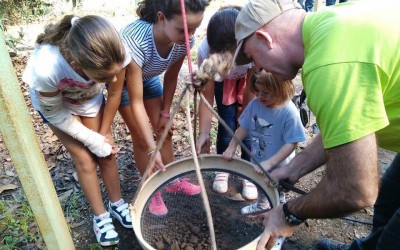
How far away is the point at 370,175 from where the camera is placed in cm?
84

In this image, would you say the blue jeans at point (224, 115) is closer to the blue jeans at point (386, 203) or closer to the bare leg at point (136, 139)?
the bare leg at point (136, 139)

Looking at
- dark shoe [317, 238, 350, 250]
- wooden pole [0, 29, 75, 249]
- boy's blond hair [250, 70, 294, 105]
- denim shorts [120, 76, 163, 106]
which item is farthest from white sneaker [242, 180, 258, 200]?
wooden pole [0, 29, 75, 249]

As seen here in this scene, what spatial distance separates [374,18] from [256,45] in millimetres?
329

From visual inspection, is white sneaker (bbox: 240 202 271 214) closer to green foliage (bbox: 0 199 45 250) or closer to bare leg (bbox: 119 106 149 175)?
bare leg (bbox: 119 106 149 175)

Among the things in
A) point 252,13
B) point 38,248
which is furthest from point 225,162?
point 38,248

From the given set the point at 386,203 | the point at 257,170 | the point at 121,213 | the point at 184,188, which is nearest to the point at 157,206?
the point at 184,188

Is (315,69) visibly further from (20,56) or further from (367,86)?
(20,56)

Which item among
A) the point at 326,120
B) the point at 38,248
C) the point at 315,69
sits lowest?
the point at 38,248

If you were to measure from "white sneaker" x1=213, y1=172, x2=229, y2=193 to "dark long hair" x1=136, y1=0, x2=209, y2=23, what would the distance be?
0.86 metres

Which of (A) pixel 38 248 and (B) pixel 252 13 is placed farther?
(A) pixel 38 248

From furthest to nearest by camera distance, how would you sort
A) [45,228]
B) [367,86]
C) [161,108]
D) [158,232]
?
[161,108] < [158,232] < [45,228] < [367,86]

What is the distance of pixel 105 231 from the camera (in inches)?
71.2

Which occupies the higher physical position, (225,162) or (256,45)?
(256,45)

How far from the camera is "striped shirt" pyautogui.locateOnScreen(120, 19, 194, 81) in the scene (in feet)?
5.21
